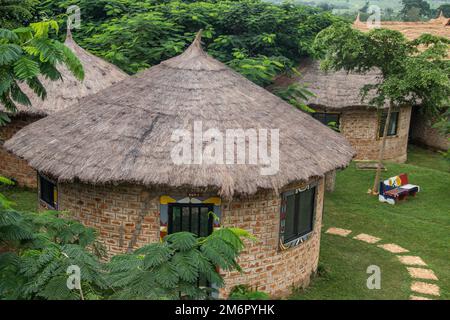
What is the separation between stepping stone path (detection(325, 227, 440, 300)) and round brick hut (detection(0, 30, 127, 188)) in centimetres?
842

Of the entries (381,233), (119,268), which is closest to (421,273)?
(381,233)

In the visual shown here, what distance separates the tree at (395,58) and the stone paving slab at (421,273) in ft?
18.9

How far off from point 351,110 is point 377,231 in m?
7.91

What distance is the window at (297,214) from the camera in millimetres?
10586

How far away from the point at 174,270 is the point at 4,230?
218 cm

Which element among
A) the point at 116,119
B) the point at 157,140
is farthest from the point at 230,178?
the point at 116,119

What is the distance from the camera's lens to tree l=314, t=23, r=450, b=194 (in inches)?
640

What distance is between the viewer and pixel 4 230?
21.5 feet

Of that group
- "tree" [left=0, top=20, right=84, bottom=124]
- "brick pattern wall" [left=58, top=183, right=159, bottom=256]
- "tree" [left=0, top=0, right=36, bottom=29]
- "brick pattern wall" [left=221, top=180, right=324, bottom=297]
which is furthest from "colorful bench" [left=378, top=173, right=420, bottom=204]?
"tree" [left=0, top=0, right=36, bottom=29]

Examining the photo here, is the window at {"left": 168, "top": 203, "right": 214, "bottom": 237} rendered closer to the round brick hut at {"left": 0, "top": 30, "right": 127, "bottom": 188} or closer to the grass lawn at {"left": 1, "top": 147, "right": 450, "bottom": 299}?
the grass lawn at {"left": 1, "top": 147, "right": 450, "bottom": 299}

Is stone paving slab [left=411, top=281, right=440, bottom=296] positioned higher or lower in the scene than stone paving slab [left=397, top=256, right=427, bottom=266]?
higher

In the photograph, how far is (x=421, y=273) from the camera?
12359 millimetres

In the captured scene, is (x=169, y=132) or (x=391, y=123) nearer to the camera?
(x=169, y=132)

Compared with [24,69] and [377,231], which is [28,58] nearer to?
[24,69]
